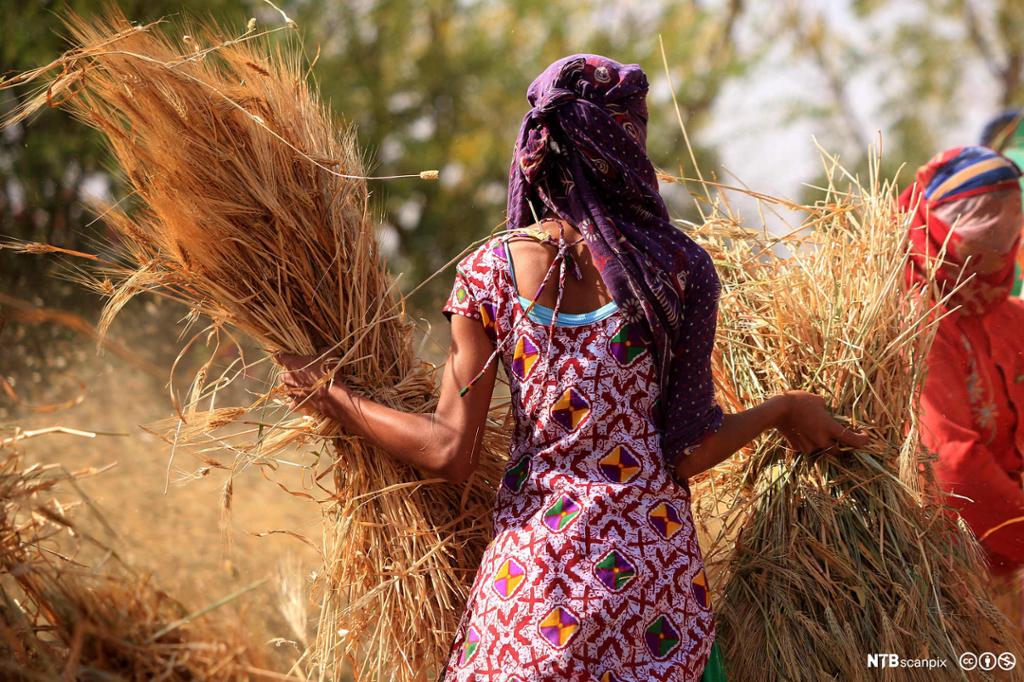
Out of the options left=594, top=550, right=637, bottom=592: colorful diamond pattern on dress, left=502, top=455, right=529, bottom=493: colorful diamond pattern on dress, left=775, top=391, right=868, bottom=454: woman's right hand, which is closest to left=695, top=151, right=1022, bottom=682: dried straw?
left=775, top=391, right=868, bottom=454: woman's right hand

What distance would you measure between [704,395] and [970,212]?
1.36 meters

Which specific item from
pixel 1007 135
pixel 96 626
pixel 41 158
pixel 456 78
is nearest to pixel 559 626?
pixel 96 626

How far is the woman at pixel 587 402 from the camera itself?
1.70 metres

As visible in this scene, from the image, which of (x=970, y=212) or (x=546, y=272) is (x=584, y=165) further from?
(x=970, y=212)

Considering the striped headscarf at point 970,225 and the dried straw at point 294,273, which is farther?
the striped headscarf at point 970,225

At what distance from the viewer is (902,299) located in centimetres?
253

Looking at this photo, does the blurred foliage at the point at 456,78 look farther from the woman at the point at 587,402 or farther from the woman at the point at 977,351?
the woman at the point at 587,402

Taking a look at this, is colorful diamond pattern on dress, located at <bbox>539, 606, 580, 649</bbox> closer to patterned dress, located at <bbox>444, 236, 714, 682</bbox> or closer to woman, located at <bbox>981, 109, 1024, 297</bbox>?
patterned dress, located at <bbox>444, 236, 714, 682</bbox>

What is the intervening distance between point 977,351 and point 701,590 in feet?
4.66

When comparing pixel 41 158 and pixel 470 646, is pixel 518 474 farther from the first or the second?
pixel 41 158

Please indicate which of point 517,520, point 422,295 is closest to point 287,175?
point 517,520

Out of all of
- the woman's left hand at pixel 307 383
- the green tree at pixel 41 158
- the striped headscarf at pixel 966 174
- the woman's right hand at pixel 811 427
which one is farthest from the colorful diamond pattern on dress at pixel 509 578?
the green tree at pixel 41 158

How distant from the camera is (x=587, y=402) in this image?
69.1 inches

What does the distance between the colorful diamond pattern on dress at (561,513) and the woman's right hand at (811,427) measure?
630 mm
